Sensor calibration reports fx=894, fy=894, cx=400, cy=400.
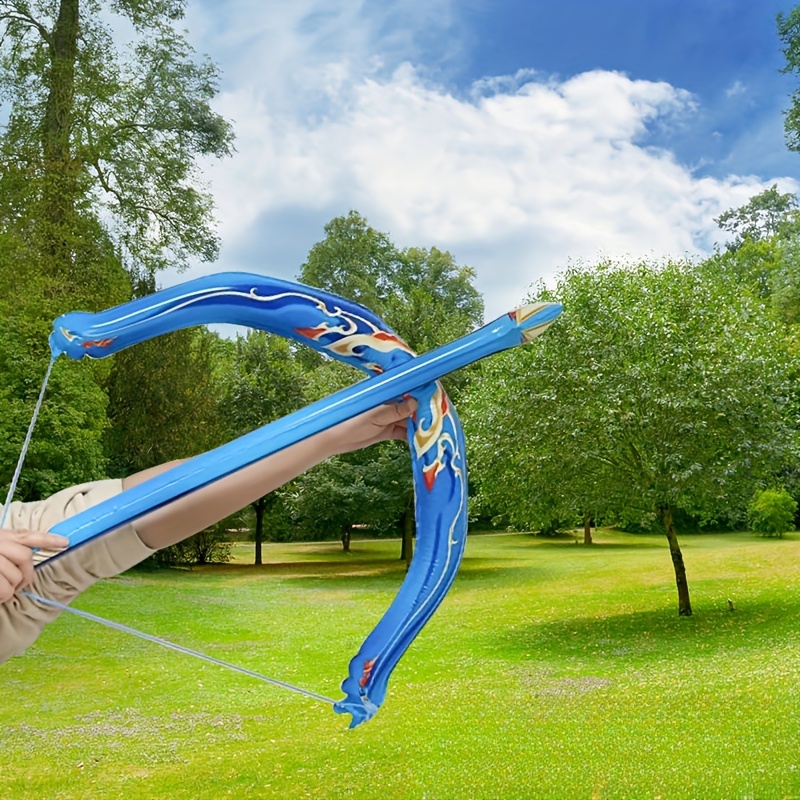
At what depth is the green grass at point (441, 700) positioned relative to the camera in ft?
19.3

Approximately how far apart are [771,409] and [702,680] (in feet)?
12.0

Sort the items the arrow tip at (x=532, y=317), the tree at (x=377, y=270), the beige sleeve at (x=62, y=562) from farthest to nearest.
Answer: the tree at (x=377, y=270)
the arrow tip at (x=532, y=317)
the beige sleeve at (x=62, y=562)

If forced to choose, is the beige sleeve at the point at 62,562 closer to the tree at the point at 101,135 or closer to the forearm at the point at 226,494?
the forearm at the point at 226,494

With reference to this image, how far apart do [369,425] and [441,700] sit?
630 centimetres

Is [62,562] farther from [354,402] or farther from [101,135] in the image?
[101,135]

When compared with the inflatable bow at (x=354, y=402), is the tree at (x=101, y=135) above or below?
above

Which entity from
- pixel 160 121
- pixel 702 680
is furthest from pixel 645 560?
pixel 160 121

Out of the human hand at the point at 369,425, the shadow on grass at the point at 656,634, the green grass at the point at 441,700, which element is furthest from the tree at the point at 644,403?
the human hand at the point at 369,425

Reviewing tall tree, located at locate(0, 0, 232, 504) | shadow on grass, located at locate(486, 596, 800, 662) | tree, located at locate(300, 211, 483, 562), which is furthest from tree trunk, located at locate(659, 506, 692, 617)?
tree, located at locate(300, 211, 483, 562)

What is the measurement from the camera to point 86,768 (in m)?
6.29

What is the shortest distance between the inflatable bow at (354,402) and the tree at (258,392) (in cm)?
1766

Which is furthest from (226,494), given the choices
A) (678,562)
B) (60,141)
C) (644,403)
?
(60,141)

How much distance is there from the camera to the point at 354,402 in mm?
2125

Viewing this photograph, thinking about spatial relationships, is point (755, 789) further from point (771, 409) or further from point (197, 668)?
point (197, 668)
